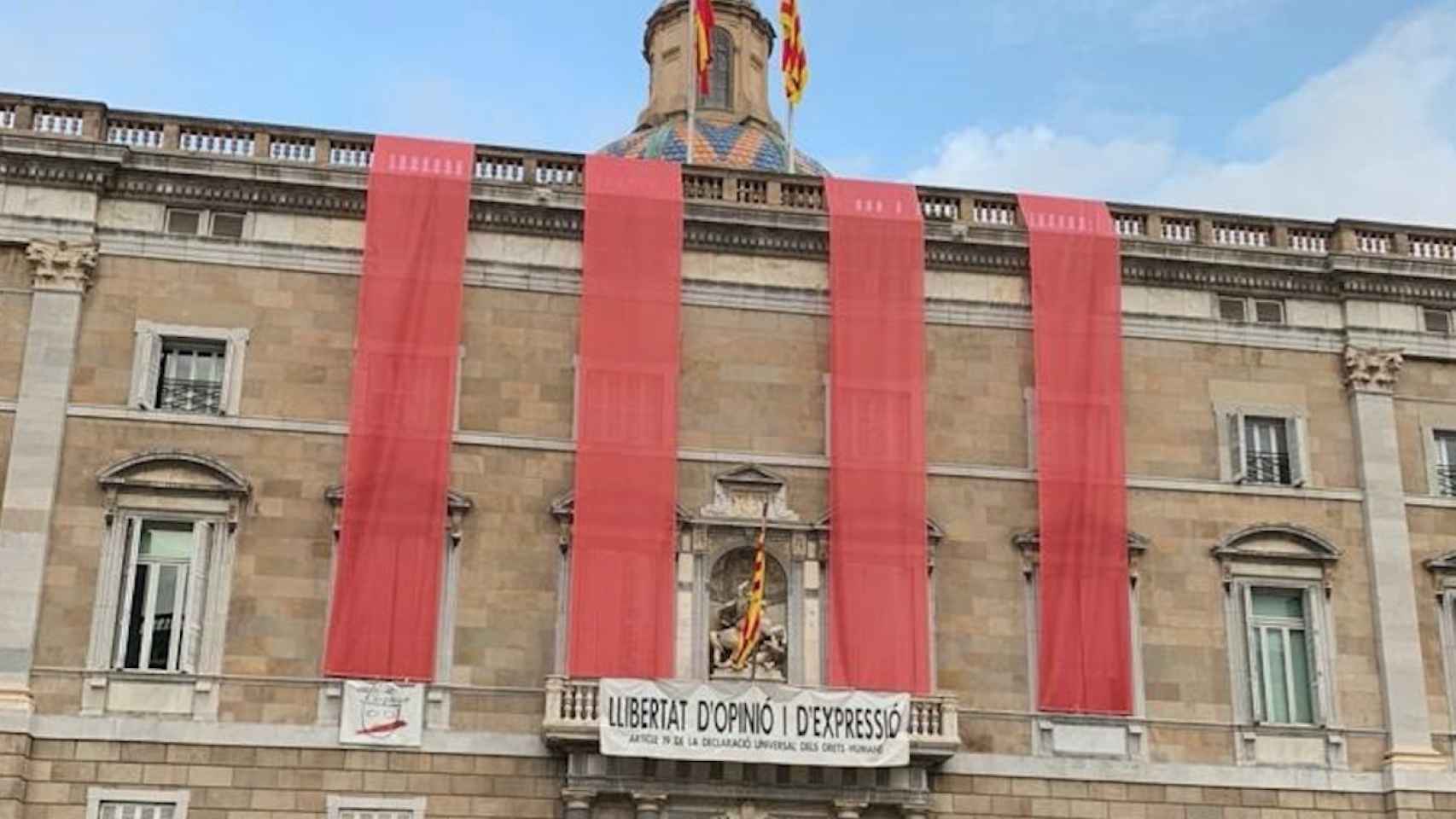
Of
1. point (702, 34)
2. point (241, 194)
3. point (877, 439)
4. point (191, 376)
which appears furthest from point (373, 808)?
point (702, 34)

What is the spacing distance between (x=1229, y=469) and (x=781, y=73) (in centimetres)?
1183

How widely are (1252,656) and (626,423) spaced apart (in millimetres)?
10192

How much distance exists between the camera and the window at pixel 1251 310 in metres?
31.5

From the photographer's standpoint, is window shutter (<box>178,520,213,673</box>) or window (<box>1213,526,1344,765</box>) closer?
window shutter (<box>178,520,213,673</box>)

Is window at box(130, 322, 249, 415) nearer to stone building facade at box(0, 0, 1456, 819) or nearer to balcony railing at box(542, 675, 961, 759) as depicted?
stone building facade at box(0, 0, 1456, 819)

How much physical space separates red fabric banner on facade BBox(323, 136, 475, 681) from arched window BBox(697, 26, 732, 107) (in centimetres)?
2317

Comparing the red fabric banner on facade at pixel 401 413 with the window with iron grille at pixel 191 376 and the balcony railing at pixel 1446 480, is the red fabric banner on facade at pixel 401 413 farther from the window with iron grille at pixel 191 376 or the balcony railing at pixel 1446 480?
the balcony railing at pixel 1446 480

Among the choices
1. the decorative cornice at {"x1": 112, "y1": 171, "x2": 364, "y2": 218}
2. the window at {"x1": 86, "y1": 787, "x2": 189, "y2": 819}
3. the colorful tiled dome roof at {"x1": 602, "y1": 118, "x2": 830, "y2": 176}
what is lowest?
the window at {"x1": 86, "y1": 787, "x2": 189, "y2": 819}

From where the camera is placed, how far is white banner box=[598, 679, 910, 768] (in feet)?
87.7

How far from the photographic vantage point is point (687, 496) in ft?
94.5

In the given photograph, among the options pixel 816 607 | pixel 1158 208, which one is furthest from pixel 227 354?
pixel 1158 208

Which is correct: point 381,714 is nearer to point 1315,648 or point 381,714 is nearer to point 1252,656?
point 1252,656

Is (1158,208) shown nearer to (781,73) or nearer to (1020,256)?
(1020,256)

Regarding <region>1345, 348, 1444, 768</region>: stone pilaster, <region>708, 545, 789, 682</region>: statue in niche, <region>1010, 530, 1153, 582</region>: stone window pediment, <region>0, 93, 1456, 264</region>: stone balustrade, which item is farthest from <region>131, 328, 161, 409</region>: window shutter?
<region>1345, 348, 1444, 768</region>: stone pilaster
